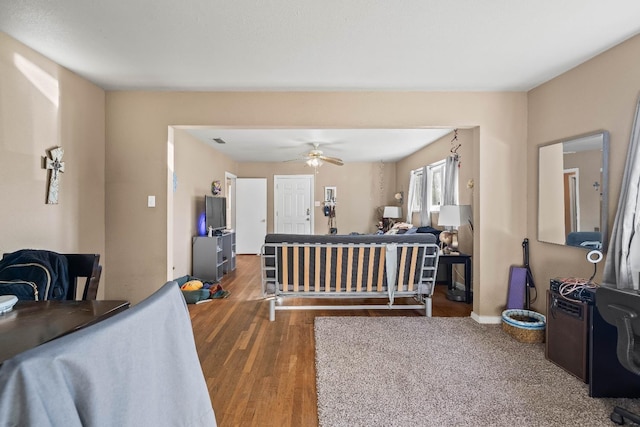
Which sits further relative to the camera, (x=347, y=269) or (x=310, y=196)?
(x=310, y=196)

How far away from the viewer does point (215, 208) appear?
5.12 meters

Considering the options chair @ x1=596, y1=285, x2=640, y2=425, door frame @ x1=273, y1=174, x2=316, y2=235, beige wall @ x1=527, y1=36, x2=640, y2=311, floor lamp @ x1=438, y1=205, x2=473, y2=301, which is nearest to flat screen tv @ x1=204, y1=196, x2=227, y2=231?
door frame @ x1=273, y1=174, x2=316, y2=235

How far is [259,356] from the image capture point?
7.95 feet

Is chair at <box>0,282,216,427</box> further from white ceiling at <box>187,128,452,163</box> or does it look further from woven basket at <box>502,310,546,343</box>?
white ceiling at <box>187,128,452,163</box>

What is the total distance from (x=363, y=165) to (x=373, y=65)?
5.12 m

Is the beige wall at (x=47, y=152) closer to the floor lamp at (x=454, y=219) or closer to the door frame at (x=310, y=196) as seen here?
the floor lamp at (x=454, y=219)

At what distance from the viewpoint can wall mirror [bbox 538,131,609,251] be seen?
89.5 inches

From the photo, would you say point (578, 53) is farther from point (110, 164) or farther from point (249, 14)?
point (110, 164)

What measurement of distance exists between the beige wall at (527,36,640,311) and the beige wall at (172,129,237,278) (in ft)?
13.8

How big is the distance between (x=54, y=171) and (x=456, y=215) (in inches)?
158

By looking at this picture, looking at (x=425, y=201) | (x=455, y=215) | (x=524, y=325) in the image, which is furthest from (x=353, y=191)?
(x=524, y=325)

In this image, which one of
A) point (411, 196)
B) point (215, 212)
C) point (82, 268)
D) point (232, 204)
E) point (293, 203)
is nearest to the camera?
point (82, 268)

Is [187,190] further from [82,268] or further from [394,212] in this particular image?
[394,212]

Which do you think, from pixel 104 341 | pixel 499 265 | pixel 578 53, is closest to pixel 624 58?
pixel 578 53
